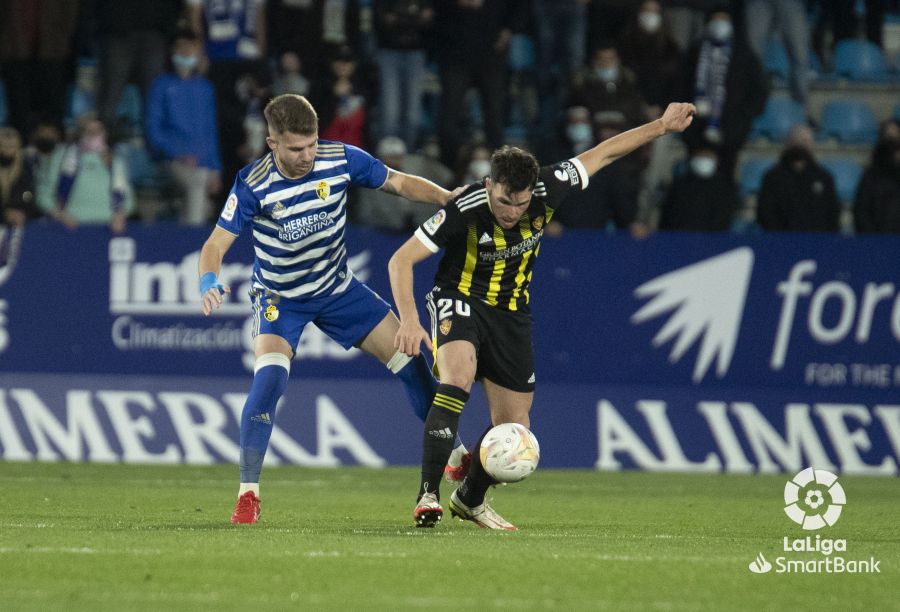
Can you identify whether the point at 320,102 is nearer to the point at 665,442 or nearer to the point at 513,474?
the point at 665,442

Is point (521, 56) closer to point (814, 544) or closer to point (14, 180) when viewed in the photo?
point (14, 180)

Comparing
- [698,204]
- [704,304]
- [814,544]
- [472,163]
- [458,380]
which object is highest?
[472,163]

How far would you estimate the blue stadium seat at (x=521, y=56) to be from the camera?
17.8m

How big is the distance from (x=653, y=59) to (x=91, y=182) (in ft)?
18.8

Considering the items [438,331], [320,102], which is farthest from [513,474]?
[320,102]

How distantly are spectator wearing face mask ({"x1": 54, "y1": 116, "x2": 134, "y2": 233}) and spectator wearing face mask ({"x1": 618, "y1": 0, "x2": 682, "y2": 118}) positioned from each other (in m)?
5.21

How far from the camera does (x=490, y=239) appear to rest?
8.97 meters

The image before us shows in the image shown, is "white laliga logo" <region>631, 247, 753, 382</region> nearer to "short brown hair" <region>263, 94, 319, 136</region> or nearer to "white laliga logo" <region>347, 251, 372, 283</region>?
"white laliga logo" <region>347, 251, 372, 283</region>

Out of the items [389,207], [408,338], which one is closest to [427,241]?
[408,338]

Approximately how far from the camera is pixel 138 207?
16.8 meters

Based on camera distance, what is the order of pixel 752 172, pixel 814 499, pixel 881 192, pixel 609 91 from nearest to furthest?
1. pixel 814 499
2. pixel 881 192
3. pixel 609 91
4. pixel 752 172

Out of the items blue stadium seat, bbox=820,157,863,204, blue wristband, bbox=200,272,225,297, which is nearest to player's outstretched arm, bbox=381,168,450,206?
blue wristband, bbox=200,272,225,297

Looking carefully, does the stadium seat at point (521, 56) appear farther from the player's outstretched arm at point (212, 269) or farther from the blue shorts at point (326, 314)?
the player's outstretched arm at point (212, 269)

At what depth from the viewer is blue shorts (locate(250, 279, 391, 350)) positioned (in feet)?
30.5
